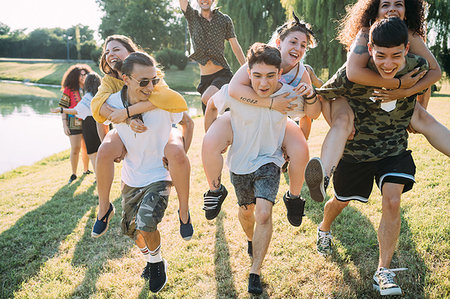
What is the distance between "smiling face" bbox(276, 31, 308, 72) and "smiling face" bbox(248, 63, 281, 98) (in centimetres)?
25

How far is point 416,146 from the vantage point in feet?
21.2

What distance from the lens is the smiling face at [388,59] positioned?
8.19 feet

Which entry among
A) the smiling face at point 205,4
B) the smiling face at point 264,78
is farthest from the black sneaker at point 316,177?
the smiling face at point 205,4

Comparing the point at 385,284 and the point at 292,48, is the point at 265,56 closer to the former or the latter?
the point at 292,48

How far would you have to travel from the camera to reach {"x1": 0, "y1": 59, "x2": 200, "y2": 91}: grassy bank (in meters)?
33.4

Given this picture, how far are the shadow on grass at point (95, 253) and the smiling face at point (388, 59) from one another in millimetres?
3272

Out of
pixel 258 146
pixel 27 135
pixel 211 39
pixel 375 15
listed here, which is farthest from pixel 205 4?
pixel 27 135

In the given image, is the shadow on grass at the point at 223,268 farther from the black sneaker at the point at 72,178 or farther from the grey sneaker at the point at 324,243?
the black sneaker at the point at 72,178

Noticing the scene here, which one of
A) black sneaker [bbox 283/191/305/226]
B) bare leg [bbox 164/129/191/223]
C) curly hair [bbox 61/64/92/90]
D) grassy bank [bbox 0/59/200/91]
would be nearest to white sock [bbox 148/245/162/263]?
bare leg [bbox 164/129/191/223]

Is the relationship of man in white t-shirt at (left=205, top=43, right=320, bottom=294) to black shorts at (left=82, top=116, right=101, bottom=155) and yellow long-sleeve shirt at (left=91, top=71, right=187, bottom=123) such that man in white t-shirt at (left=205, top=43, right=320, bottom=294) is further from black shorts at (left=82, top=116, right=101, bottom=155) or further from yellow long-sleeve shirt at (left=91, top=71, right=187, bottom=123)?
black shorts at (left=82, top=116, right=101, bottom=155)

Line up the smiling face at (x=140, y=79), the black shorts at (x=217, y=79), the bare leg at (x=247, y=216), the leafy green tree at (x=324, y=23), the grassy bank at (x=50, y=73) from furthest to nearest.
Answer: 1. the grassy bank at (x=50, y=73)
2. the leafy green tree at (x=324, y=23)
3. the black shorts at (x=217, y=79)
4. the bare leg at (x=247, y=216)
5. the smiling face at (x=140, y=79)

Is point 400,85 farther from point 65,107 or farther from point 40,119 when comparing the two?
point 40,119

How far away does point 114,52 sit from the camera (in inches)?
141

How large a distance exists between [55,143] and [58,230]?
26.4ft
